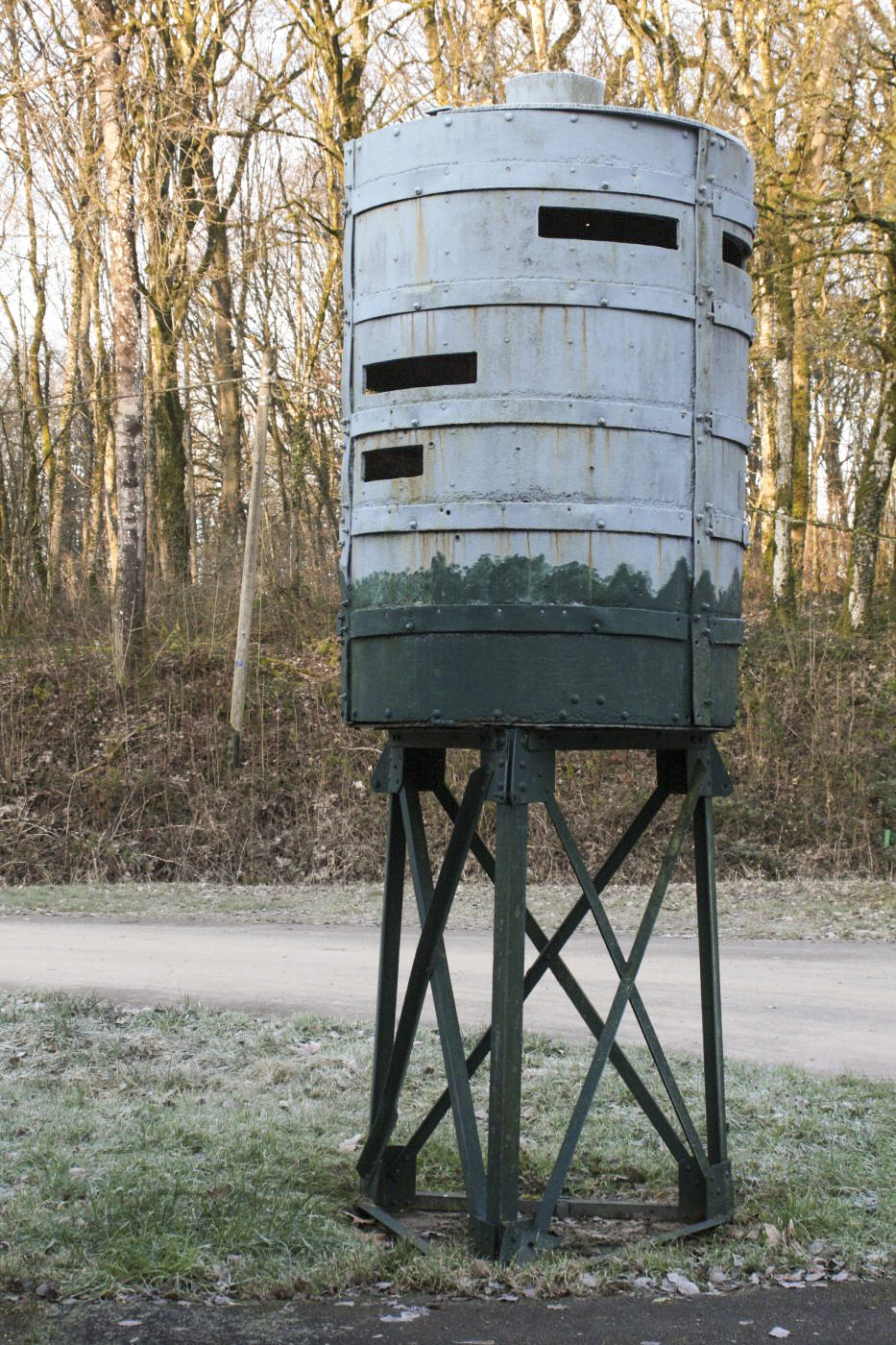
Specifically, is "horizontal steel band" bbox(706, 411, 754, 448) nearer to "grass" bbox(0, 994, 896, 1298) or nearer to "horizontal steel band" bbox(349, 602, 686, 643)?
"horizontal steel band" bbox(349, 602, 686, 643)

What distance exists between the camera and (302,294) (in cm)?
2725

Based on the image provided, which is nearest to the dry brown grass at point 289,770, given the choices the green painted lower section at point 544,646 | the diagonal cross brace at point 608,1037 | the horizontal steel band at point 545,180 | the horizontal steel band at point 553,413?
the diagonal cross brace at point 608,1037

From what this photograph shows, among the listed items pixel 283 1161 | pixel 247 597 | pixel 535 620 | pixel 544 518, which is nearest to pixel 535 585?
pixel 535 620

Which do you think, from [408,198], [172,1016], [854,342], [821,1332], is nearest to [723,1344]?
[821,1332]

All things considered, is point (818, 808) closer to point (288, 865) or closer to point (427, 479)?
point (288, 865)

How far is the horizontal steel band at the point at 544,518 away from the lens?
474cm

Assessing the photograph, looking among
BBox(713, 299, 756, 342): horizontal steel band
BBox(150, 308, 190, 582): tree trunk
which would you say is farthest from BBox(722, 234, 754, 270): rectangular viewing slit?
BBox(150, 308, 190, 582): tree trunk

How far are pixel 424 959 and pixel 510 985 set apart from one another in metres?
0.53

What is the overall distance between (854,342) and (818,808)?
795cm

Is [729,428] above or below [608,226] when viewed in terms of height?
below

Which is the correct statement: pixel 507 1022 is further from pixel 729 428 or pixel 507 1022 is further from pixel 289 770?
pixel 289 770

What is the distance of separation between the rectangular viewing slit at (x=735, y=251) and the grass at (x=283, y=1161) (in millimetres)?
3567

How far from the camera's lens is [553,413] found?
473cm

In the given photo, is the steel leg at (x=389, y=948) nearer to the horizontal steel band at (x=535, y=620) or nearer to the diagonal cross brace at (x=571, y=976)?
the diagonal cross brace at (x=571, y=976)
